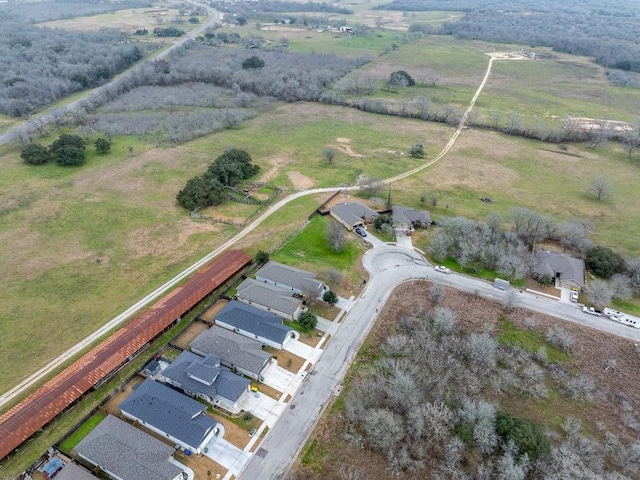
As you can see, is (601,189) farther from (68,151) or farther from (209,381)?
(68,151)

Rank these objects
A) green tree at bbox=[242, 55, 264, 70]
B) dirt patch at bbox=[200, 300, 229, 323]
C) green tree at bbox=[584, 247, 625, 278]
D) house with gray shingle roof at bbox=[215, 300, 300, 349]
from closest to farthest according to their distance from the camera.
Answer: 1. house with gray shingle roof at bbox=[215, 300, 300, 349]
2. dirt patch at bbox=[200, 300, 229, 323]
3. green tree at bbox=[584, 247, 625, 278]
4. green tree at bbox=[242, 55, 264, 70]

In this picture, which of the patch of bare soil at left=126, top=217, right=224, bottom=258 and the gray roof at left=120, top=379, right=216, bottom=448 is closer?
the gray roof at left=120, top=379, right=216, bottom=448

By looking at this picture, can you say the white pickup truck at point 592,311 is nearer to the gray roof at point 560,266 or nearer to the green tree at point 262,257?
the gray roof at point 560,266

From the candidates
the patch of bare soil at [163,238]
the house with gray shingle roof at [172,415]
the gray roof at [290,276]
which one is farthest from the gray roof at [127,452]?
the patch of bare soil at [163,238]

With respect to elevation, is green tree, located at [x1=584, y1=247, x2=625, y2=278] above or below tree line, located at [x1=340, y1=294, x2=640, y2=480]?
above

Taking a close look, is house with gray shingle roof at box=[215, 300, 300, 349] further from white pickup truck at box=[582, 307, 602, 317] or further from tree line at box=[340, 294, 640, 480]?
white pickup truck at box=[582, 307, 602, 317]

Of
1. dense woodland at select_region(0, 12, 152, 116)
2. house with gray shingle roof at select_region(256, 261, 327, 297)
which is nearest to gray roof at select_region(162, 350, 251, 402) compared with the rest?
house with gray shingle roof at select_region(256, 261, 327, 297)

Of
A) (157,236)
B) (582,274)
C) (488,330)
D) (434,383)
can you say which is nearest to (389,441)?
(434,383)
